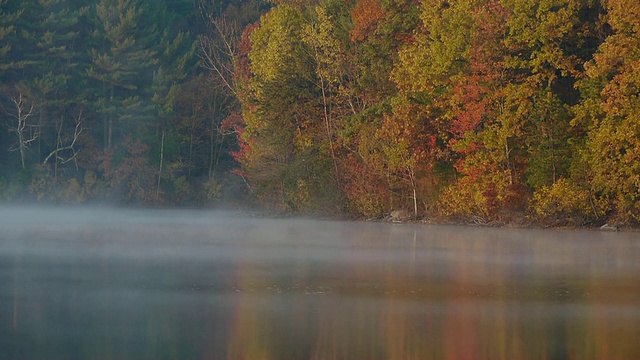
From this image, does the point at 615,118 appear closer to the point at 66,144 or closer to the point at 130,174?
the point at 130,174

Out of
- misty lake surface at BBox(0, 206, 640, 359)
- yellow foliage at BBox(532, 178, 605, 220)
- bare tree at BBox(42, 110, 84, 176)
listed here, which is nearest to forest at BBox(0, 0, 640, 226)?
Result: yellow foliage at BBox(532, 178, 605, 220)

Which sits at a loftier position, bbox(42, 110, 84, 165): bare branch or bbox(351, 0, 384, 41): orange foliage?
bbox(351, 0, 384, 41): orange foliage

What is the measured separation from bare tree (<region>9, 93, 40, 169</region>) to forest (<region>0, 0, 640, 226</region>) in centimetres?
14

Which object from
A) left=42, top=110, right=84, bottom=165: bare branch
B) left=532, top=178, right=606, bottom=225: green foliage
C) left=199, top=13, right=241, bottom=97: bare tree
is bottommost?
left=532, top=178, right=606, bottom=225: green foliage

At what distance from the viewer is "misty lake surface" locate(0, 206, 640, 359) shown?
13.0m

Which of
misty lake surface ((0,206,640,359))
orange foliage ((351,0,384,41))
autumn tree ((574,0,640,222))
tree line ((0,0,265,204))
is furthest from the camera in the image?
tree line ((0,0,265,204))

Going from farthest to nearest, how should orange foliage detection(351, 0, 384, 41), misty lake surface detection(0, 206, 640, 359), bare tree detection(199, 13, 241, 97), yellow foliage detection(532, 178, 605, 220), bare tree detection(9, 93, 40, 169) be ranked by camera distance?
bare tree detection(199, 13, 241, 97) < bare tree detection(9, 93, 40, 169) < orange foliage detection(351, 0, 384, 41) < yellow foliage detection(532, 178, 605, 220) < misty lake surface detection(0, 206, 640, 359)

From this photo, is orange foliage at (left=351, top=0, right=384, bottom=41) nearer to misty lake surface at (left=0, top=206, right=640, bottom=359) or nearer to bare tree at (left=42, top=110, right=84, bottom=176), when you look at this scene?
misty lake surface at (left=0, top=206, right=640, bottom=359)

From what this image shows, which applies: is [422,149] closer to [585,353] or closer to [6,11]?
[6,11]

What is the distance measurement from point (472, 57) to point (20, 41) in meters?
32.0

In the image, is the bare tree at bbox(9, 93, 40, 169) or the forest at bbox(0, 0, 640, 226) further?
the bare tree at bbox(9, 93, 40, 169)

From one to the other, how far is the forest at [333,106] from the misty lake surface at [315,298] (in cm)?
908

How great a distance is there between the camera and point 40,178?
208ft

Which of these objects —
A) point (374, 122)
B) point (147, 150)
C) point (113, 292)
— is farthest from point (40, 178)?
point (113, 292)
